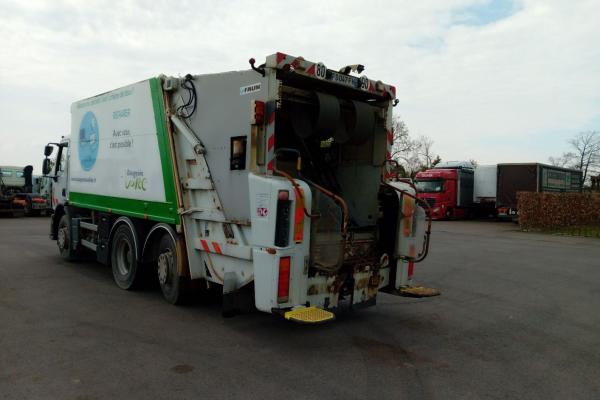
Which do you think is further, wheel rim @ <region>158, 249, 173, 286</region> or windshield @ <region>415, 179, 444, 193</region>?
windshield @ <region>415, 179, 444, 193</region>

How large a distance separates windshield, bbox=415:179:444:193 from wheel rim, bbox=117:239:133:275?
2227 cm

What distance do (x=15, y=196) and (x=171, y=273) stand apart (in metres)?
22.9

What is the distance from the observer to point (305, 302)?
16.9 feet

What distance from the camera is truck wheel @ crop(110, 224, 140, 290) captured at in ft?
25.0

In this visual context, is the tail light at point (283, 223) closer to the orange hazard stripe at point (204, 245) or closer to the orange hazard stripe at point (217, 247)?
the orange hazard stripe at point (217, 247)

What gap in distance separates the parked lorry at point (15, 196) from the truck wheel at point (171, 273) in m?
21.4

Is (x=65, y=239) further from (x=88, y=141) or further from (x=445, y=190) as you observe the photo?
(x=445, y=190)

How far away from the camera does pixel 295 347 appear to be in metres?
5.27

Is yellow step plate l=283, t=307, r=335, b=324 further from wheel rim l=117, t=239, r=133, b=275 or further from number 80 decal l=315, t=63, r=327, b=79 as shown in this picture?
wheel rim l=117, t=239, r=133, b=275

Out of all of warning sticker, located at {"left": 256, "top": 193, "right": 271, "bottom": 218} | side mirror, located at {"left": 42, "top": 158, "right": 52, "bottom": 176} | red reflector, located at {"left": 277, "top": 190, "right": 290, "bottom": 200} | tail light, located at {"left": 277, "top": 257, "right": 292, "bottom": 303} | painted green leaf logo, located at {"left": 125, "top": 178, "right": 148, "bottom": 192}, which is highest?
side mirror, located at {"left": 42, "top": 158, "right": 52, "bottom": 176}

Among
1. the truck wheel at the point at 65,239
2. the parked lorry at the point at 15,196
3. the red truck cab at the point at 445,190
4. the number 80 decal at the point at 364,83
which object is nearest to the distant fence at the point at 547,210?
the red truck cab at the point at 445,190

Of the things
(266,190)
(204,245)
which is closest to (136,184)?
(204,245)

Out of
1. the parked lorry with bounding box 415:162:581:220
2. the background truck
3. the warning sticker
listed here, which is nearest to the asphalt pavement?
the warning sticker

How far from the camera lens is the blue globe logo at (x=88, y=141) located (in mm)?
8719
